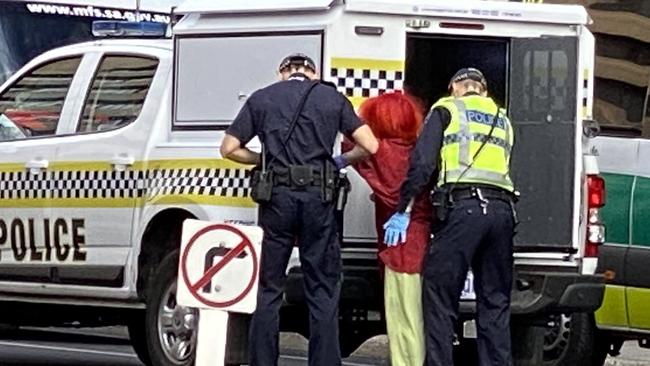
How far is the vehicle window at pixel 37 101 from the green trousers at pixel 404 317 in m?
2.81

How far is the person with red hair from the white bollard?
1.62 m

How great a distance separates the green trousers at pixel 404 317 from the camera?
978 centimetres

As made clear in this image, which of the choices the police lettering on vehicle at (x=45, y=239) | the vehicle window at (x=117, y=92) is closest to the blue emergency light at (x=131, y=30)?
the vehicle window at (x=117, y=92)

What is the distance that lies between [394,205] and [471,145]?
53 centimetres

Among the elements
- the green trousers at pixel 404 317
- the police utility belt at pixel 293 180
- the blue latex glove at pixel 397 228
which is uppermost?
the police utility belt at pixel 293 180

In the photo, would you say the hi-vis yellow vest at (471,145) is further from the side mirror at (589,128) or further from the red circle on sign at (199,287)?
the red circle on sign at (199,287)

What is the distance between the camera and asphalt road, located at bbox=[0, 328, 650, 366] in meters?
13.2

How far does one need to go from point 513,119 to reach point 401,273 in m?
1.42

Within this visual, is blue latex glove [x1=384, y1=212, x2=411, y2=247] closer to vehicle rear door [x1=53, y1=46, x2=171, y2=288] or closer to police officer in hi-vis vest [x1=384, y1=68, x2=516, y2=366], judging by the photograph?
police officer in hi-vis vest [x1=384, y1=68, x2=516, y2=366]

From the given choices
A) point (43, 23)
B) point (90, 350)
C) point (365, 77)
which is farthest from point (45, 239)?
point (43, 23)

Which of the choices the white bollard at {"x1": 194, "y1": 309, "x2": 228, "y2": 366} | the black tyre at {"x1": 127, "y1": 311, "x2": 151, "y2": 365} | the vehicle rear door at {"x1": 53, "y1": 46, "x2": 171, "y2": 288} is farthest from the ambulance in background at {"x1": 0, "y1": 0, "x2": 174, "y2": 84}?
the white bollard at {"x1": 194, "y1": 309, "x2": 228, "y2": 366}

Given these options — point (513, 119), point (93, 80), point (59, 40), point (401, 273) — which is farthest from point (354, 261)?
point (59, 40)

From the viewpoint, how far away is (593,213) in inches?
414

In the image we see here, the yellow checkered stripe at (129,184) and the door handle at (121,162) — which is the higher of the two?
the door handle at (121,162)
